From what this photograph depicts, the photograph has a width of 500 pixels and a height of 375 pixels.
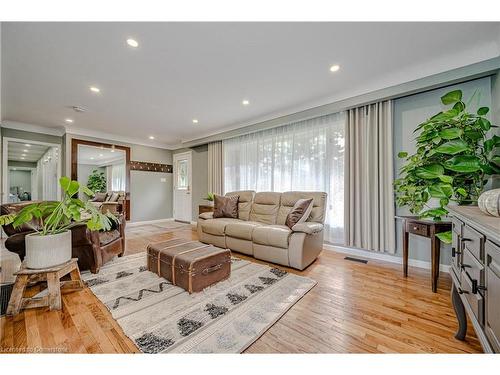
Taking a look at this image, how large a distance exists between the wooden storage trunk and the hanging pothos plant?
2080mm

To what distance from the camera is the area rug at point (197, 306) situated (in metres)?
1.31

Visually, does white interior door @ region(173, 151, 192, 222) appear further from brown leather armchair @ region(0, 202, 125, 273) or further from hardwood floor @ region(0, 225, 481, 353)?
hardwood floor @ region(0, 225, 481, 353)

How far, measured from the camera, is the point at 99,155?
550 centimetres

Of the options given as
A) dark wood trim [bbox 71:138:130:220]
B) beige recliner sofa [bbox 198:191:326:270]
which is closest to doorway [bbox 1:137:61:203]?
dark wood trim [bbox 71:138:130:220]

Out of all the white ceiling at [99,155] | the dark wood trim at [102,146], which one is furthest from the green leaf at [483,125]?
the white ceiling at [99,155]

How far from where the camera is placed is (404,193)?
2502mm

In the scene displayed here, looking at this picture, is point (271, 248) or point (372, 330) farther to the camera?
point (271, 248)

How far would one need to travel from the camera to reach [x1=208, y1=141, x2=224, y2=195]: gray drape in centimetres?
514

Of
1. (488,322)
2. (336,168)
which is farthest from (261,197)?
(488,322)

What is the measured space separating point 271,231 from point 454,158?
1996mm

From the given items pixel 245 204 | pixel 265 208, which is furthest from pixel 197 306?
pixel 245 204

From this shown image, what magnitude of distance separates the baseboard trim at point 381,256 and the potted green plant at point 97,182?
5.96 meters
